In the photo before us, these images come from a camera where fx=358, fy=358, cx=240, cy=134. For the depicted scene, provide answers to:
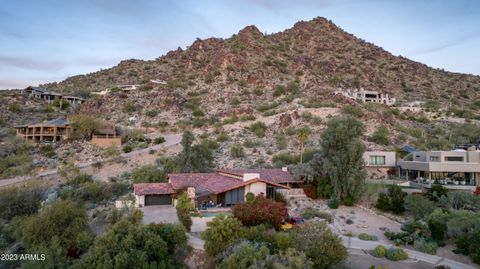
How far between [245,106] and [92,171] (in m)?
31.5

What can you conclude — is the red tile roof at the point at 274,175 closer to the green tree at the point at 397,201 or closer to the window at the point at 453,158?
the green tree at the point at 397,201

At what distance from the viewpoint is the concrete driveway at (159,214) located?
25.0 metres

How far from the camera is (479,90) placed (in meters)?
87.9

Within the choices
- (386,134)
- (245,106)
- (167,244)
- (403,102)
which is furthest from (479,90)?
(167,244)

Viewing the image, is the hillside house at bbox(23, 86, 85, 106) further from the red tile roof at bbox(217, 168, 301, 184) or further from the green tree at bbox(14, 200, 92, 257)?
the green tree at bbox(14, 200, 92, 257)

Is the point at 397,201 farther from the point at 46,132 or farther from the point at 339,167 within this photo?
the point at 46,132

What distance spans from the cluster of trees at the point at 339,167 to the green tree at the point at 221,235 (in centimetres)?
1271

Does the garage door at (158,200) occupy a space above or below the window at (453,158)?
below

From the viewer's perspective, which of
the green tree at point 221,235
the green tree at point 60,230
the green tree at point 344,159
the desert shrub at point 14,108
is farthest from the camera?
the desert shrub at point 14,108

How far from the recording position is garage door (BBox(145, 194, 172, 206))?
30375 millimetres

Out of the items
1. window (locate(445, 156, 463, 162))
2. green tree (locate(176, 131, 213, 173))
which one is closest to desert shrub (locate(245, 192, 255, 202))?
green tree (locate(176, 131, 213, 173))

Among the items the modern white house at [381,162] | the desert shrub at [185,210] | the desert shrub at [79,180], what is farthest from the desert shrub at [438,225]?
the desert shrub at [79,180]

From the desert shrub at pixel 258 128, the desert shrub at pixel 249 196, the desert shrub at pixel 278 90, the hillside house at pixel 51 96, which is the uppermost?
the desert shrub at pixel 278 90

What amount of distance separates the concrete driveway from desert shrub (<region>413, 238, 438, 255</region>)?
619 inches
